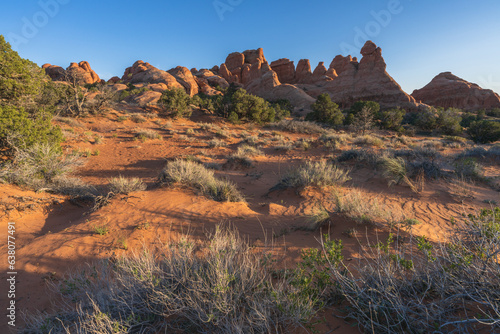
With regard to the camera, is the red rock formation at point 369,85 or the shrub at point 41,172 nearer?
the shrub at point 41,172

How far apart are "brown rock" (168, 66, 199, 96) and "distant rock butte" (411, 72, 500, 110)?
61256 mm

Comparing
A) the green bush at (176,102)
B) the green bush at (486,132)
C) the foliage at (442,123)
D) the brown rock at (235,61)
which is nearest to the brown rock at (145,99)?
the green bush at (176,102)

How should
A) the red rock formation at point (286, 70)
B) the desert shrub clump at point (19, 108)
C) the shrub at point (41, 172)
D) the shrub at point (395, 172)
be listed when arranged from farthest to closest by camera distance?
the red rock formation at point (286, 70), the desert shrub clump at point (19, 108), the shrub at point (395, 172), the shrub at point (41, 172)

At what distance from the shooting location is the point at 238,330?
1638 millimetres

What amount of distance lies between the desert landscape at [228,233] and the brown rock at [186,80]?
26.9 meters

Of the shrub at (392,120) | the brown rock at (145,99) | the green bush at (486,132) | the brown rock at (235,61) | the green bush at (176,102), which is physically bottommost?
the green bush at (486,132)

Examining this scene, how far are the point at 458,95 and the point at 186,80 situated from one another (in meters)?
66.1

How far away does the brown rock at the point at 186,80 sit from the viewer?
4181 cm

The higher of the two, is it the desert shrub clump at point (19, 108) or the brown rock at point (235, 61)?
the brown rock at point (235, 61)

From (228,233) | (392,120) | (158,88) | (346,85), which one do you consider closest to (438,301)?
(228,233)

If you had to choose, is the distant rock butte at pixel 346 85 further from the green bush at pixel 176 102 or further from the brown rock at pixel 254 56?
the green bush at pixel 176 102

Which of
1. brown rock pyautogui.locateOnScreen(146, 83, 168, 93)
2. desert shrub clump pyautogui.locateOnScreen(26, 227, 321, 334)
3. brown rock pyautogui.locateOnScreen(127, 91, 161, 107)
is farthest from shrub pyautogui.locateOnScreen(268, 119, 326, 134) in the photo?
brown rock pyautogui.locateOnScreen(146, 83, 168, 93)

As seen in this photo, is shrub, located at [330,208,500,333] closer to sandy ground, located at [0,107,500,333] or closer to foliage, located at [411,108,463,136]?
sandy ground, located at [0,107,500,333]

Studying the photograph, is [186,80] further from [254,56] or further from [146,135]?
[254,56]
